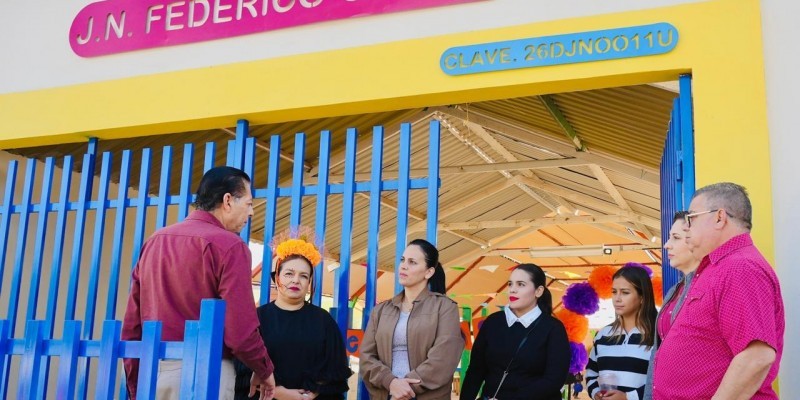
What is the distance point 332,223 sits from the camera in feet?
37.3

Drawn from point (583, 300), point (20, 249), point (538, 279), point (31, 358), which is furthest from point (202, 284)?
point (583, 300)

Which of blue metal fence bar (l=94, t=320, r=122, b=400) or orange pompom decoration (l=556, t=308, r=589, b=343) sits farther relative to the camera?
orange pompom decoration (l=556, t=308, r=589, b=343)

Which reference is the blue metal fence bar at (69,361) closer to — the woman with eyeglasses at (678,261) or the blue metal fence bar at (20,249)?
the woman with eyeglasses at (678,261)

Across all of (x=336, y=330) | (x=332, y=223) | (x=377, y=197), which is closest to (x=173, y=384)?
(x=336, y=330)

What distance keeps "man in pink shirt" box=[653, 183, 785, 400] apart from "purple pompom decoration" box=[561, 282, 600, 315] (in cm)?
304

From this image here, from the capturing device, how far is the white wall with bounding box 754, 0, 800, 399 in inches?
126

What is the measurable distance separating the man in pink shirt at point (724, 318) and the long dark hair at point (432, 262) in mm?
1543

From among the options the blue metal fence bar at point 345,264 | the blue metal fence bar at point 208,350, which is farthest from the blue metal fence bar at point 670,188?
the blue metal fence bar at point 208,350

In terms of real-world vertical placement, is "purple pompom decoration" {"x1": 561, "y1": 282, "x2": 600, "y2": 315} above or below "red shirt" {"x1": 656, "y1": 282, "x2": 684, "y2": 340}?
above

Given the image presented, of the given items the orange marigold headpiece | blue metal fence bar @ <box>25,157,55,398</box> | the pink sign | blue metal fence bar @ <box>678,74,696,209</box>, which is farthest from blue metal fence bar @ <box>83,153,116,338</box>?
blue metal fence bar @ <box>678,74,696,209</box>

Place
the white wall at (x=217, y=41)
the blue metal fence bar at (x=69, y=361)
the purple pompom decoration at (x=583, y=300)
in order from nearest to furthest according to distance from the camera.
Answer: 1. the blue metal fence bar at (x=69, y=361)
2. the white wall at (x=217, y=41)
3. the purple pompom decoration at (x=583, y=300)

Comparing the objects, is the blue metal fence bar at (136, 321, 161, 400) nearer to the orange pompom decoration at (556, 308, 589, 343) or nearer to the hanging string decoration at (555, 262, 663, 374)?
the hanging string decoration at (555, 262, 663, 374)

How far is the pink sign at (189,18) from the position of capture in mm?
4500

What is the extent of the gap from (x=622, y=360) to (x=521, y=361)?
52 centimetres
